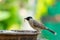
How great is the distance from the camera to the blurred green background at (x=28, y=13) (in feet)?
10.8

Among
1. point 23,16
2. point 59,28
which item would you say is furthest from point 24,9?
point 59,28

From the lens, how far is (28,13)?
3691mm

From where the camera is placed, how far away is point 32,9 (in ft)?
12.1

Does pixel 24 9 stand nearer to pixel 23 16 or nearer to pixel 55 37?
pixel 23 16

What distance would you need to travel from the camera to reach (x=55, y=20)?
12.8 ft

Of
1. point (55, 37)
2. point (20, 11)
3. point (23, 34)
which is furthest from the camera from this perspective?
point (55, 37)

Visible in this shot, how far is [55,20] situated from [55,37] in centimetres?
23

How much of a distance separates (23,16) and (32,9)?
6.2 inches

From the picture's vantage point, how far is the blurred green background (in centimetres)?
330

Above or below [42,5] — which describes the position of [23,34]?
below

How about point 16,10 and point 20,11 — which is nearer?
point 16,10

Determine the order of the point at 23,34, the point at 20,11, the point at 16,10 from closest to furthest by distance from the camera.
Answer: the point at 23,34 → the point at 16,10 → the point at 20,11

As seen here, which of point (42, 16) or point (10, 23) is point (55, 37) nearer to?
point (42, 16)

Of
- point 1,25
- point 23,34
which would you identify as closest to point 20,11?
point 1,25
